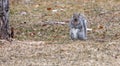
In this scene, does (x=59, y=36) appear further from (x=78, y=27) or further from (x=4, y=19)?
(x=4, y=19)

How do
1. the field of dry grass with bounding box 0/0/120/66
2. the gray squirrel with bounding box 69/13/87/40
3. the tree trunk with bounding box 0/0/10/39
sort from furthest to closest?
1. the gray squirrel with bounding box 69/13/87/40
2. the tree trunk with bounding box 0/0/10/39
3. the field of dry grass with bounding box 0/0/120/66

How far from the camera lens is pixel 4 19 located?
10.9 m

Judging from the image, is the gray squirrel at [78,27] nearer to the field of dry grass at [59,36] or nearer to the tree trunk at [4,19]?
the field of dry grass at [59,36]

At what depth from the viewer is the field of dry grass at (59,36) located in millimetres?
9109

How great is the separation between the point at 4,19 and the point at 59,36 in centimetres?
159

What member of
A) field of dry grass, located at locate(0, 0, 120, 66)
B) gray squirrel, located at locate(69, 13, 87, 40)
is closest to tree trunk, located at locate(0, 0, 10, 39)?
field of dry grass, located at locate(0, 0, 120, 66)

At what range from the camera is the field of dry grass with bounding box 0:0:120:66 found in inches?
359

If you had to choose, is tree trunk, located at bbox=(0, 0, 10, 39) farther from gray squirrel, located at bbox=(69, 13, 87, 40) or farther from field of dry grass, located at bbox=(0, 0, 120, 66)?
gray squirrel, located at bbox=(69, 13, 87, 40)

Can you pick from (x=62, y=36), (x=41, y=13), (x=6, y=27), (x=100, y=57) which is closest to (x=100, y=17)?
(x=41, y=13)

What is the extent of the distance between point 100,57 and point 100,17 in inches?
214

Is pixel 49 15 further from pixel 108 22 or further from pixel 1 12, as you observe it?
pixel 1 12

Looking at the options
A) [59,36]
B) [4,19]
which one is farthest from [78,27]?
[4,19]

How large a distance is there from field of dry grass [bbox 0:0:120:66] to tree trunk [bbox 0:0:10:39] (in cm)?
27

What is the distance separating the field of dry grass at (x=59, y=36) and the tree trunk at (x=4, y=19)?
27 centimetres
